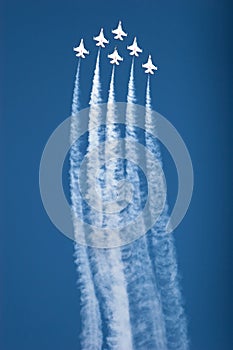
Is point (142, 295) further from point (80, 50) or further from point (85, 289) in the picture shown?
point (80, 50)

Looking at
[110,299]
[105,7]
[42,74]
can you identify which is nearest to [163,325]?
[110,299]

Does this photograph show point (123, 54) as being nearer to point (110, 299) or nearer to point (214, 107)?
point (214, 107)

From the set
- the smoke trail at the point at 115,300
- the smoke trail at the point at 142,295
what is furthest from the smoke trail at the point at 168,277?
the smoke trail at the point at 115,300

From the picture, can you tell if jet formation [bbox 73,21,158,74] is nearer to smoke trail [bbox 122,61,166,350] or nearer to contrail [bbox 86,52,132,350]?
contrail [bbox 86,52,132,350]

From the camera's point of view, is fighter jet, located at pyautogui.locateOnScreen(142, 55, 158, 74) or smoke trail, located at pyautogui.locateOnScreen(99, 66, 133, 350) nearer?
smoke trail, located at pyautogui.locateOnScreen(99, 66, 133, 350)

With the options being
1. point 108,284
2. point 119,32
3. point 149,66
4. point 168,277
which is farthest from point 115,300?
point 119,32

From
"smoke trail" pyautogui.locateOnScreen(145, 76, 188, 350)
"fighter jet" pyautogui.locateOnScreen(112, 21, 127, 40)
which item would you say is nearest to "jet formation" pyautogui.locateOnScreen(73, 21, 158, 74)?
"fighter jet" pyautogui.locateOnScreen(112, 21, 127, 40)

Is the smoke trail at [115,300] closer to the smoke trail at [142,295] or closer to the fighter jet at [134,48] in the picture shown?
the smoke trail at [142,295]
